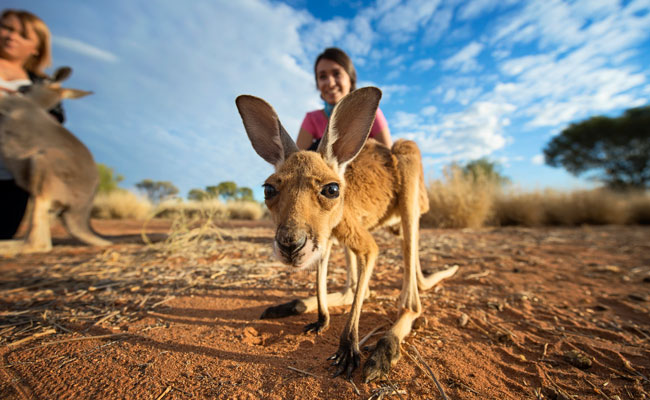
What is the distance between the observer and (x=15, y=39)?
438 cm

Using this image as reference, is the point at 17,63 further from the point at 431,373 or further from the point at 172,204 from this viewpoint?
the point at 431,373

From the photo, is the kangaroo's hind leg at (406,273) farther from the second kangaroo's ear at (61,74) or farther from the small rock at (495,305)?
the second kangaroo's ear at (61,74)

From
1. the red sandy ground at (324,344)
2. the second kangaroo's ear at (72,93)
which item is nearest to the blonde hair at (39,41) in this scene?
the second kangaroo's ear at (72,93)

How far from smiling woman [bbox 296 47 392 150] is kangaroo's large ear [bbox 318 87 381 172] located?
4.13 feet

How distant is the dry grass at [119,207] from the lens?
38.8 feet

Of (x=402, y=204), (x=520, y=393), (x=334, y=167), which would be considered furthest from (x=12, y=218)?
(x=520, y=393)

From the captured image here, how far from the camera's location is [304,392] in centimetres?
126

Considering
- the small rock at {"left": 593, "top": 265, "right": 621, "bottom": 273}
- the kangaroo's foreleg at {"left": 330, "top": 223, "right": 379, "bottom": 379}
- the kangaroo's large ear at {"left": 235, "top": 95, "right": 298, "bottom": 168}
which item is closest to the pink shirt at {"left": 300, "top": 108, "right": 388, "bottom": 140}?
the kangaroo's large ear at {"left": 235, "top": 95, "right": 298, "bottom": 168}

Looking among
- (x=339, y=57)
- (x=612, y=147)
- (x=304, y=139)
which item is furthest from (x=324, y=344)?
(x=612, y=147)

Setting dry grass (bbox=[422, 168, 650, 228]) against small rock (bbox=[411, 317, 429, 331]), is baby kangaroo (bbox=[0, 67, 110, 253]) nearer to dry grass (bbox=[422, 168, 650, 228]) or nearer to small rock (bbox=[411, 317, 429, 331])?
small rock (bbox=[411, 317, 429, 331])

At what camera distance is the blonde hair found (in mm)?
4484

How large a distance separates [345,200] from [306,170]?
47cm

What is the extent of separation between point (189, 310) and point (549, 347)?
8.70ft

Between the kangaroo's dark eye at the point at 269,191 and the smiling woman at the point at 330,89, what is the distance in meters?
1.58
